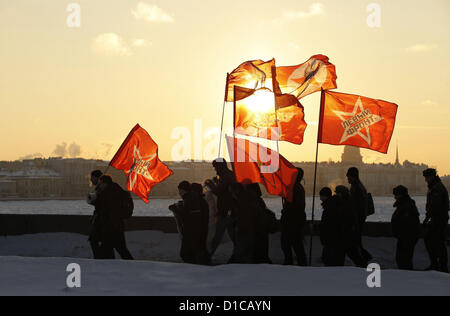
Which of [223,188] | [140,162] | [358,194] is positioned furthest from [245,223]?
[140,162]

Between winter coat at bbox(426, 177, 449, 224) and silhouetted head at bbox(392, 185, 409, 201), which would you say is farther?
winter coat at bbox(426, 177, 449, 224)

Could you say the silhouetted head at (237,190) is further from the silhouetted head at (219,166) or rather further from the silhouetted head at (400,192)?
the silhouetted head at (400,192)

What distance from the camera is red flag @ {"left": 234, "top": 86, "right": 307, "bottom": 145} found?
10922 millimetres

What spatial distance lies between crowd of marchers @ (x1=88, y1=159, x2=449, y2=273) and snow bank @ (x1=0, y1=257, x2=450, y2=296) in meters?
2.84

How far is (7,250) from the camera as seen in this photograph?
12.0 metres

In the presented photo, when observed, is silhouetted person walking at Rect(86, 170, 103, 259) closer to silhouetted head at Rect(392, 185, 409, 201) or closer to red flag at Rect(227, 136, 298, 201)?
red flag at Rect(227, 136, 298, 201)

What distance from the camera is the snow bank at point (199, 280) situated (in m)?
4.51

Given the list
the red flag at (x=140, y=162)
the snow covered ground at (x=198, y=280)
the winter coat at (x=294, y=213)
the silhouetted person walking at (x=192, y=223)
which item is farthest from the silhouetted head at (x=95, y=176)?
the snow covered ground at (x=198, y=280)

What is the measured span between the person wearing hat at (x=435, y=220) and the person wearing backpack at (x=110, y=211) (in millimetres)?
3840

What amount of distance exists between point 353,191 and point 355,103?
155 centimetres

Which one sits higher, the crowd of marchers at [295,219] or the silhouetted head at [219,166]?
the silhouetted head at [219,166]

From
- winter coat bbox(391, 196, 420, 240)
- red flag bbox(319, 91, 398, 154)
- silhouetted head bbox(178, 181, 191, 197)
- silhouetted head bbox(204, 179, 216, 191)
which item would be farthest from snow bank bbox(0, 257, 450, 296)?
red flag bbox(319, 91, 398, 154)
